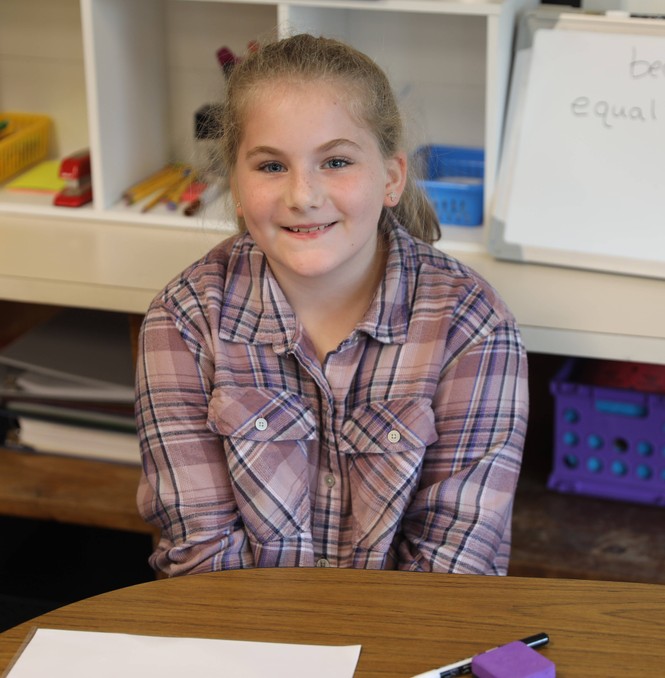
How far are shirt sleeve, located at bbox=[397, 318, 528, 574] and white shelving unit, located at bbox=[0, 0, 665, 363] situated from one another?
218 mm

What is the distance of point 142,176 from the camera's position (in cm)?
194

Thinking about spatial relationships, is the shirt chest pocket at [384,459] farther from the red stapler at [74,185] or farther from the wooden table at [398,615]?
the red stapler at [74,185]

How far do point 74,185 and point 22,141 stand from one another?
0.76 ft

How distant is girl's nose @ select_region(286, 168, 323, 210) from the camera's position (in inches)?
44.6

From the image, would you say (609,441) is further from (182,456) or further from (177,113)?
(177,113)

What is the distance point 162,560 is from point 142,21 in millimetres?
1043

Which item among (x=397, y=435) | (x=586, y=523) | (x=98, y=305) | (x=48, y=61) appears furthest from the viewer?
(x=48, y=61)

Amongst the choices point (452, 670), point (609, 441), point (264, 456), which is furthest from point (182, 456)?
point (609, 441)

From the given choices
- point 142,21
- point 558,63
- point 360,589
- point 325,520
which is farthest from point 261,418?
point 142,21

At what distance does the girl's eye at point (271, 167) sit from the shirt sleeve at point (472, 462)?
11.5 inches

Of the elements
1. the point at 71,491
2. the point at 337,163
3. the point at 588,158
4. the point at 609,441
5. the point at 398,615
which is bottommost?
the point at 71,491

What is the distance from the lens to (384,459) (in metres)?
1.20

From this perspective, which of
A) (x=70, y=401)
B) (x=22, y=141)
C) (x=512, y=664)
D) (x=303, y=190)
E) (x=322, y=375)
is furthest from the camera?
(x=22, y=141)

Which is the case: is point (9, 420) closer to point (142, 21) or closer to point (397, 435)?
point (142, 21)
